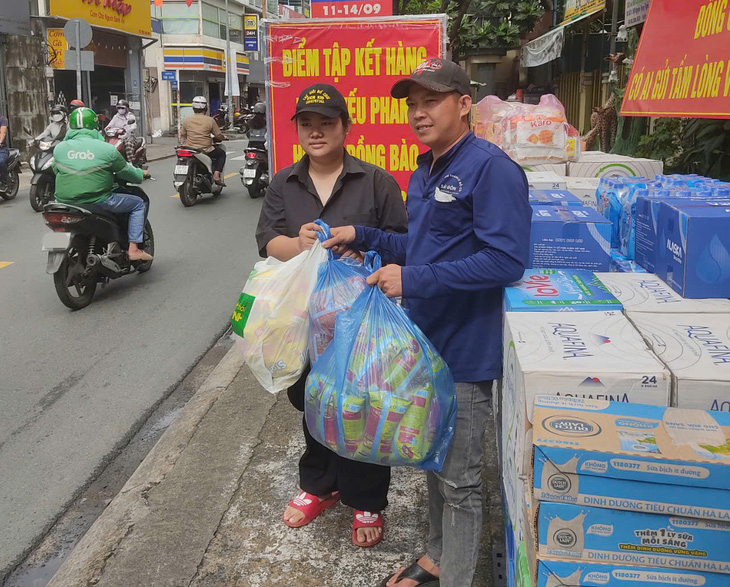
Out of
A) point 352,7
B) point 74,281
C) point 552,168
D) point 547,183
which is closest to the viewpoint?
point 547,183

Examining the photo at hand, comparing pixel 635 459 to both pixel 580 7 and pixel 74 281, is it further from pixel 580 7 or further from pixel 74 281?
pixel 580 7

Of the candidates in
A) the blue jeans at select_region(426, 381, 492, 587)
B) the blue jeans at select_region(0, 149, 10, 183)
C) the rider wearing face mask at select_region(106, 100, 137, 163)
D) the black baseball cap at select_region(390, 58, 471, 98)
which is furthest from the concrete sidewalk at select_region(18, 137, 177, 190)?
the blue jeans at select_region(426, 381, 492, 587)

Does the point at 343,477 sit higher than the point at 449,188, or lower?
lower

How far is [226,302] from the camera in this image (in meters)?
6.96

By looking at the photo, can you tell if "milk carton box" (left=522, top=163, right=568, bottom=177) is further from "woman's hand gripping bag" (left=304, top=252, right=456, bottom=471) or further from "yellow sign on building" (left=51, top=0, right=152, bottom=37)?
"yellow sign on building" (left=51, top=0, right=152, bottom=37)

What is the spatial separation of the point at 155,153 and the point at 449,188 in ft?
74.8

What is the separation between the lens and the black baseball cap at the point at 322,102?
8.98 feet

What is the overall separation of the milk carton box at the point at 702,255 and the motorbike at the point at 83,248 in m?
Result: 5.35

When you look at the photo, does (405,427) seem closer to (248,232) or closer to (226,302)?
(226,302)

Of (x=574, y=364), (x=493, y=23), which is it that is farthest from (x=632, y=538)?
(x=493, y=23)

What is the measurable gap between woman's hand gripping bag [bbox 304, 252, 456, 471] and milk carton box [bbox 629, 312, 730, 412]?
0.63 m

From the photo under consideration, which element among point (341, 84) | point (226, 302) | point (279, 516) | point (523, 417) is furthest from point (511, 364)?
point (226, 302)

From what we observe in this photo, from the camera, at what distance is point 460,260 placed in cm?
220

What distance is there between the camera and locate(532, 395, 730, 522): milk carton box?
4.81 ft
